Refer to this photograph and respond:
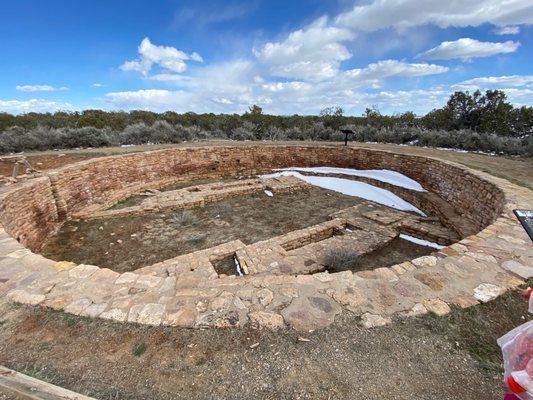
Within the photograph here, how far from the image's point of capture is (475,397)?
2152 mm

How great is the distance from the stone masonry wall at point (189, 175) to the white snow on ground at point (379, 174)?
1.32 ft

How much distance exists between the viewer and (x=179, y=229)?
7.60 m

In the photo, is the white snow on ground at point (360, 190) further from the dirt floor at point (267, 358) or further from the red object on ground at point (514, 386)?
the red object on ground at point (514, 386)

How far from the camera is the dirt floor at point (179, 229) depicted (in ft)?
21.0

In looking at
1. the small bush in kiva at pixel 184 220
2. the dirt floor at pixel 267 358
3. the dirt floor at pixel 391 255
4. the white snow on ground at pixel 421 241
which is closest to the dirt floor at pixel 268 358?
the dirt floor at pixel 267 358

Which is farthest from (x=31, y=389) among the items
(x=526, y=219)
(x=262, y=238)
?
(x=262, y=238)

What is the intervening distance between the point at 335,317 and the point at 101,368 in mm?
2194

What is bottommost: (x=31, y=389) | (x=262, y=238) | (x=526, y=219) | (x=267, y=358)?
(x=262, y=238)

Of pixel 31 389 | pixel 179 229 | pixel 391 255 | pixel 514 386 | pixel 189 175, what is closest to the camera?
pixel 514 386

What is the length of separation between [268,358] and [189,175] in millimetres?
11580

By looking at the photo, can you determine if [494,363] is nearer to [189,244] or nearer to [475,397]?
[475,397]

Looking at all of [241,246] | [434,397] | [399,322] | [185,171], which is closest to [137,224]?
[241,246]

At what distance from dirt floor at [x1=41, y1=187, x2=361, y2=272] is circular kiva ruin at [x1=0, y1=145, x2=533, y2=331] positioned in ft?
0.16

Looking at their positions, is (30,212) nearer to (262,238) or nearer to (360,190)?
(262,238)
